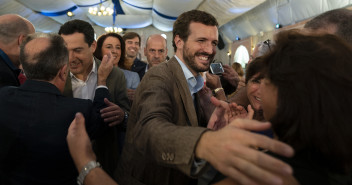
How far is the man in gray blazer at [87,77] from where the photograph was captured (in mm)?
1696

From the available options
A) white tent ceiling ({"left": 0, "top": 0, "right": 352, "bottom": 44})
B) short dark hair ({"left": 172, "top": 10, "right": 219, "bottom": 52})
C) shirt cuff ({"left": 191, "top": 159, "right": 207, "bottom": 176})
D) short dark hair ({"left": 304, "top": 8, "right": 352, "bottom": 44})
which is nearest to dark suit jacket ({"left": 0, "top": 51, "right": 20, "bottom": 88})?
short dark hair ({"left": 172, "top": 10, "right": 219, "bottom": 52})

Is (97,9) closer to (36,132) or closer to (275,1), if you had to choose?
(275,1)

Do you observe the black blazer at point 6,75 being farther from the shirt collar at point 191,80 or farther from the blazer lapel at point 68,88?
the shirt collar at point 191,80

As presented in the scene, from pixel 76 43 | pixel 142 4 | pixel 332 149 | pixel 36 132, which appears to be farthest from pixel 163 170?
pixel 142 4

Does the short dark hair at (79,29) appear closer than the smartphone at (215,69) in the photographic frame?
Yes

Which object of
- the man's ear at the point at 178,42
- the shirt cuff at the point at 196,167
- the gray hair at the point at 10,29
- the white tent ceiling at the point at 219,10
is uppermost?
the white tent ceiling at the point at 219,10

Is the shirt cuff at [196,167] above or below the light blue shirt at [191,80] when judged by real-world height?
below

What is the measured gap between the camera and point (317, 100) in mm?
591

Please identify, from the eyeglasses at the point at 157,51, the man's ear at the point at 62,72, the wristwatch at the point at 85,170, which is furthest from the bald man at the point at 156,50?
the wristwatch at the point at 85,170

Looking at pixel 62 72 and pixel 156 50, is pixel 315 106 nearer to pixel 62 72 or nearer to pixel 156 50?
pixel 62 72

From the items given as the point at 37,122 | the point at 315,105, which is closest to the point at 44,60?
the point at 37,122

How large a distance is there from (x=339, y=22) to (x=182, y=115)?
41.8 inches

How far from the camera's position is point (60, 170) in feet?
3.77

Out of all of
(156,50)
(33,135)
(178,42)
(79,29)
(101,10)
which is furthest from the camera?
(101,10)
